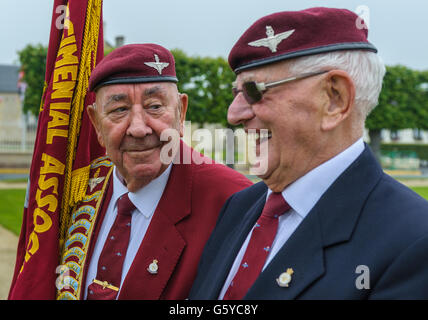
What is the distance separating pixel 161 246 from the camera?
1.98 m

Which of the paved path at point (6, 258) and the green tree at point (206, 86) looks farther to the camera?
the green tree at point (206, 86)

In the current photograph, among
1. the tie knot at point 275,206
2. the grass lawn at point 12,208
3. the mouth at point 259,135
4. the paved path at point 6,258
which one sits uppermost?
the mouth at point 259,135

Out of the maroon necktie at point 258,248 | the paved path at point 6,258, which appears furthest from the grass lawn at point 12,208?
the maroon necktie at point 258,248

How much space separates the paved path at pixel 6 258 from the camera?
5396mm

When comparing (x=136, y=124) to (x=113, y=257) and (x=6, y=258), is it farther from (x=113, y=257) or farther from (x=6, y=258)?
(x=6, y=258)

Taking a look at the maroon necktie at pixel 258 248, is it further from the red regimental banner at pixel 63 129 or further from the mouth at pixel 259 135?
the red regimental banner at pixel 63 129

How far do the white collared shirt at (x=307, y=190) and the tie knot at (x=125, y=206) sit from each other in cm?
81

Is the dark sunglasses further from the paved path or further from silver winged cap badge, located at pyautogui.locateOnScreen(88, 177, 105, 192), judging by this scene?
the paved path

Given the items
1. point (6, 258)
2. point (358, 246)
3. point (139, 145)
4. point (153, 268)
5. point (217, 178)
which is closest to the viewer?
point (358, 246)

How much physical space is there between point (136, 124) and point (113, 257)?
0.59 meters

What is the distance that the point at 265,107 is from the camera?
1.54 meters

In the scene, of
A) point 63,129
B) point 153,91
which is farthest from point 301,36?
point 63,129
